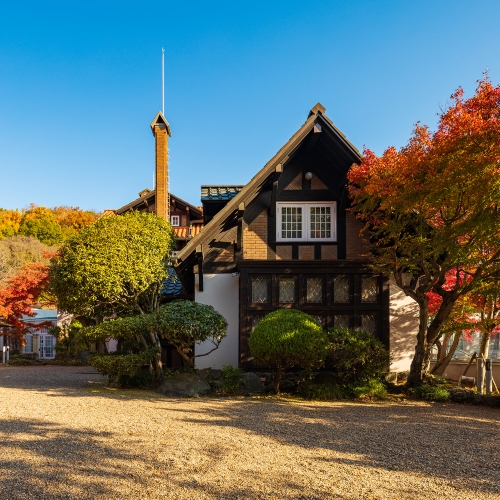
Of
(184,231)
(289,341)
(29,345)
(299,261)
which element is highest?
(184,231)

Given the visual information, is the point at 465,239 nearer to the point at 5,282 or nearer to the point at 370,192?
the point at 370,192

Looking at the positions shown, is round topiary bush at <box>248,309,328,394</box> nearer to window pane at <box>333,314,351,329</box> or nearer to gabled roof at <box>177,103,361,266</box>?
window pane at <box>333,314,351,329</box>

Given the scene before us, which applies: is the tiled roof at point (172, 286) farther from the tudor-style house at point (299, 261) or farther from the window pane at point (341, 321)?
the window pane at point (341, 321)

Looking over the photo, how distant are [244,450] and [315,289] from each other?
7782mm

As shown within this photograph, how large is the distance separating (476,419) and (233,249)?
315 inches

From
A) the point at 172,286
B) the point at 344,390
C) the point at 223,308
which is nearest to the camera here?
the point at 344,390

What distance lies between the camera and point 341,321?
1389 cm

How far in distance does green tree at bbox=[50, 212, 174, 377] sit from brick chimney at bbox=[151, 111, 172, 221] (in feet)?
13.4

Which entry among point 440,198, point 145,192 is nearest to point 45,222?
point 145,192

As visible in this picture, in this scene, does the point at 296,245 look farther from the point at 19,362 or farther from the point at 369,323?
the point at 19,362

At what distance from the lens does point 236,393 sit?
12.6 m

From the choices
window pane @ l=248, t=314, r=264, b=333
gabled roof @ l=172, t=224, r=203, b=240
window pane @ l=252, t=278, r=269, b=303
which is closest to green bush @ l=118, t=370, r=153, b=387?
window pane @ l=248, t=314, r=264, b=333

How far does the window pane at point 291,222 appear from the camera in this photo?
47.4 ft

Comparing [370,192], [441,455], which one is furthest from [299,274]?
[441,455]
